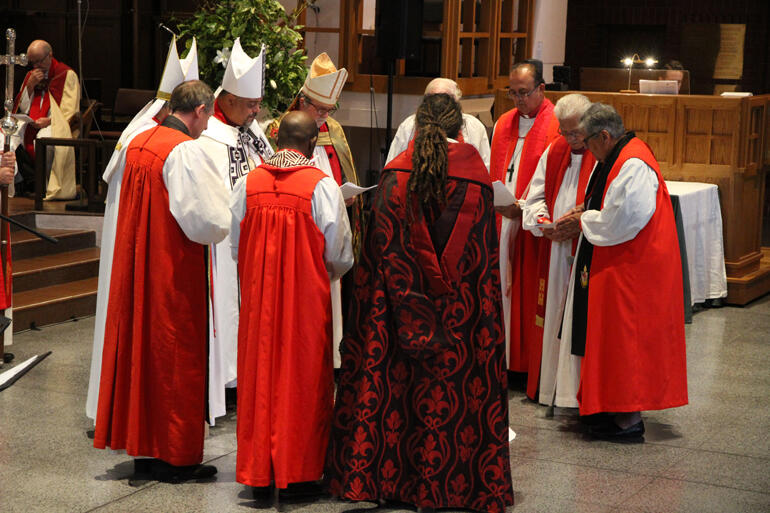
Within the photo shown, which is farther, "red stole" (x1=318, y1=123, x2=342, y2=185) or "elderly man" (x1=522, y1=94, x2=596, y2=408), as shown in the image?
"red stole" (x1=318, y1=123, x2=342, y2=185)

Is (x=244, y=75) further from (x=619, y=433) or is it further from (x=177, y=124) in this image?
(x=619, y=433)

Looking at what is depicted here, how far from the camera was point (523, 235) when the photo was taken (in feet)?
19.1

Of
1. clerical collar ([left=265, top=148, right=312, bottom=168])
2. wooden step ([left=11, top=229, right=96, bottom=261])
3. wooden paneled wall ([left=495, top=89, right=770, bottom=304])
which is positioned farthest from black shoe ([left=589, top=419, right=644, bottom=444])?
wooden step ([left=11, top=229, right=96, bottom=261])

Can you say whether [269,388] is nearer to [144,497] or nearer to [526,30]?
[144,497]

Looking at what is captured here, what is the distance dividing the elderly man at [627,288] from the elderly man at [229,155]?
1.51 metres

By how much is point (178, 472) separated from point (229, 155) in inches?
59.4

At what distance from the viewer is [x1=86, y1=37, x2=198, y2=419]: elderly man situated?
4656 mm

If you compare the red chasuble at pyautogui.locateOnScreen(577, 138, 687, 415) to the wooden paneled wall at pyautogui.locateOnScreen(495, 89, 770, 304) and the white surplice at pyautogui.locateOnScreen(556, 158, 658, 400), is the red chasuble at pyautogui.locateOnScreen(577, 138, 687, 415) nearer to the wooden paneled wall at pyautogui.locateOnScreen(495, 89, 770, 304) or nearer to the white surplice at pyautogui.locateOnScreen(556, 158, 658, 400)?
the white surplice at pyautogui.locateOnScreen(556, 158, 658, 400)

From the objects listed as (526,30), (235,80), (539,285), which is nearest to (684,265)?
(539,285)

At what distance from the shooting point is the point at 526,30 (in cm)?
990

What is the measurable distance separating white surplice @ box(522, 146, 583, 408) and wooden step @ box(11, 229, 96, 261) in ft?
11.6

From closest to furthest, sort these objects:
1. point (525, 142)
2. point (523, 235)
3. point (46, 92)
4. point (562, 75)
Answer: point (523, 235) < point (525, 142) < point (562, 75) < point (46, 92)

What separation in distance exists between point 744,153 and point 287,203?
528 centimetres

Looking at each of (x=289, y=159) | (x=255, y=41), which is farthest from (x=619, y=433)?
(x=255, y=41)
